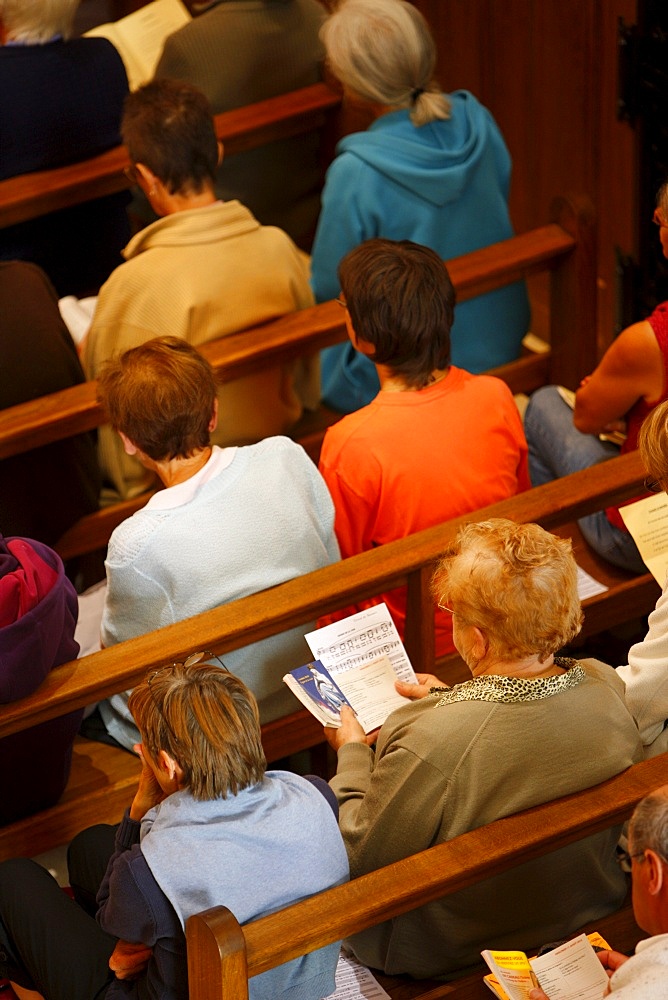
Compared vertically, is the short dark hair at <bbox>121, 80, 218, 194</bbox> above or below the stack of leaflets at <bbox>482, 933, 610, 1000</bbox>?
above

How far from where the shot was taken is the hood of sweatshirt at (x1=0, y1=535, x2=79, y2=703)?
7.66ft

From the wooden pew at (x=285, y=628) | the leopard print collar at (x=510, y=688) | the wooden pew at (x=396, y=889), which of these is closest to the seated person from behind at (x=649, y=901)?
the wooden pew at (x=396, y=889)

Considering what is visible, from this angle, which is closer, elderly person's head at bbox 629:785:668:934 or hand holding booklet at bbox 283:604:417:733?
elderly person's head at bbox 629:785:668:934

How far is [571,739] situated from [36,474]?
1.68 m

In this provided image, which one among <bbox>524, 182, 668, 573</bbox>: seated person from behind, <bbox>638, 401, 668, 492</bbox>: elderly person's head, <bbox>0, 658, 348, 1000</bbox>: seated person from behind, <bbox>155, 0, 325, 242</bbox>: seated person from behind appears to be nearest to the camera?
<bbox>0, 658, 348, 1000</bbox>: seated person from behind

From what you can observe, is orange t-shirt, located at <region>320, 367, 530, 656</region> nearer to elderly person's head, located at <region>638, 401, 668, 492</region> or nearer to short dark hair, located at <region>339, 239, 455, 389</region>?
short dark hair, located at <region>339, 239, 455, 389</region>

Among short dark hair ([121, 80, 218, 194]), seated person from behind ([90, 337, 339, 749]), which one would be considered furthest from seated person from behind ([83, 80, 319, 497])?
seated person from behind ([90, 337, 339, 749])

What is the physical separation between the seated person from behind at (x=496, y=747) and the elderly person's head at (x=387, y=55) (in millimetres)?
1859

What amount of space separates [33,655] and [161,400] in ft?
1.93

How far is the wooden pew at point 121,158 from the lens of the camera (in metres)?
4.04

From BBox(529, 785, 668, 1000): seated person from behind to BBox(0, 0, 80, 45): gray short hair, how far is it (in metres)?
3.23

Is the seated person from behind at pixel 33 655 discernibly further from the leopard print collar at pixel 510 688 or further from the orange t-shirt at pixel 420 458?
the leopard print collar at pixel 510 688

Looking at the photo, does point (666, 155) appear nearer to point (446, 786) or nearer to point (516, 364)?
point (516, 364)

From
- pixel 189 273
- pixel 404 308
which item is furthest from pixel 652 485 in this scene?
pixel 189 273
